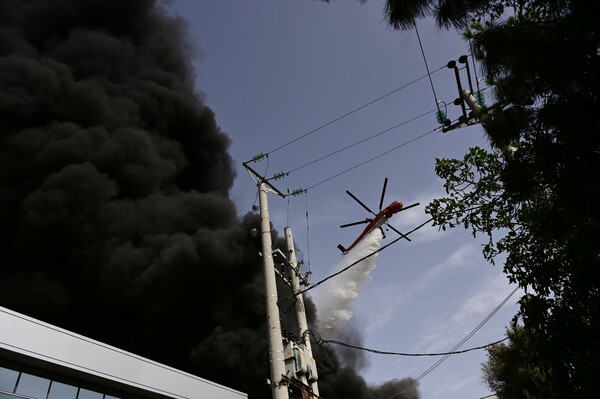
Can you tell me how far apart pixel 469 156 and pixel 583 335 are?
280cm

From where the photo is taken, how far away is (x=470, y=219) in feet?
19.5

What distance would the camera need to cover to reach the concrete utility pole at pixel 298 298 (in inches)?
396

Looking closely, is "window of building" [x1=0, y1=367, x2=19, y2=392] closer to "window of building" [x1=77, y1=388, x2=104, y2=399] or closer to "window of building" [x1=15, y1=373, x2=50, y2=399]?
"window of building" [x1=15, y1=373, x2=50, y2=399]

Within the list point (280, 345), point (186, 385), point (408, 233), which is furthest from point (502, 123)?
point (186, 385)

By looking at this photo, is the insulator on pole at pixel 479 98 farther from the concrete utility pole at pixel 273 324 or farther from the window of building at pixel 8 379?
the window of building at pixel 8 379

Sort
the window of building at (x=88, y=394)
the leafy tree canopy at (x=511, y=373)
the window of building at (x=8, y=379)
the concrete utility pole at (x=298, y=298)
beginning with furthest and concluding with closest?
the leafy tree canopy at (x=511, y=373)
the window of building at (x=88, y=394)
the concrete utility pole at (x=298, y=298)
the window of building at (x=8, y=379)

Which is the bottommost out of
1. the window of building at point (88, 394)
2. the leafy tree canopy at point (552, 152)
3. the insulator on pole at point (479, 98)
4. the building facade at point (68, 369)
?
the leafy tree canopy at point (552, 152)

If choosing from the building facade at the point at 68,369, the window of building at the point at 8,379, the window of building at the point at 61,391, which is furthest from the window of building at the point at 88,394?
the window of building at the point at 8,379

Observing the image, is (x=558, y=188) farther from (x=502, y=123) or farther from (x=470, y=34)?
(x=470, y=34)

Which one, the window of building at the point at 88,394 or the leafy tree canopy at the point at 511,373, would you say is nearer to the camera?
the window of building at the point at 88,394

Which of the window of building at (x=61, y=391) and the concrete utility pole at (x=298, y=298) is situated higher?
the concrete utility pole at (x=298, y=298)

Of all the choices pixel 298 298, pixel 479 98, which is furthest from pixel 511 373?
pixel 479 98

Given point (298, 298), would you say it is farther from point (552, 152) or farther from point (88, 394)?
point (552, 152)

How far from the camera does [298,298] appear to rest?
10.9 meters
